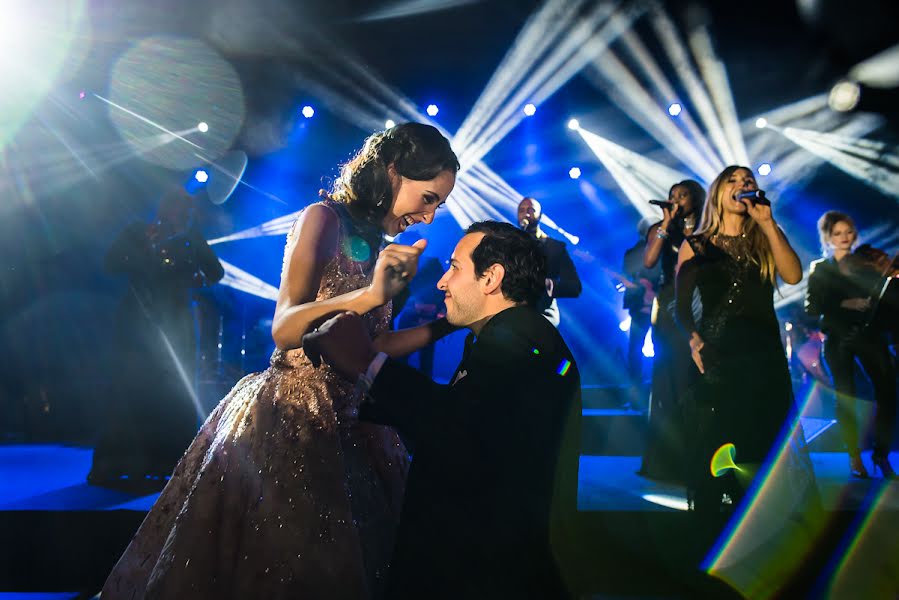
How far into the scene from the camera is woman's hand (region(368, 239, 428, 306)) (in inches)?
59.2

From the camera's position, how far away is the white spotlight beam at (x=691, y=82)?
26.2ft

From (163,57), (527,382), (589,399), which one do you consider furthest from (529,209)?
(163,57)

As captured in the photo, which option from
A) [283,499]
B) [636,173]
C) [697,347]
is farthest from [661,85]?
[283,499]

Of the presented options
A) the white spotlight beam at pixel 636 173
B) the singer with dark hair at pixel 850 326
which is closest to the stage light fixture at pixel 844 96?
the white spotlight beam at pixel 636 173

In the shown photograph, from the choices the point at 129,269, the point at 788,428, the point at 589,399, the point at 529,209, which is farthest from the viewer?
the point at 589,399

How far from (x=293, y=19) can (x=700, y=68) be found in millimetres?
5111

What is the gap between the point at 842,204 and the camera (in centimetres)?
933

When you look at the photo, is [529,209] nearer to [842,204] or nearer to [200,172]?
[200,172]

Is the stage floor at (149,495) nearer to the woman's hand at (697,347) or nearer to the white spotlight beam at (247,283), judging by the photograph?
the woman's hand at (697,347)

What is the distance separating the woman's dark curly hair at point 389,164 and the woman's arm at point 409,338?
34 cm

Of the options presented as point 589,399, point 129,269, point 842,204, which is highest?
point 842,204

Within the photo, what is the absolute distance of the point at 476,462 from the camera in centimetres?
145

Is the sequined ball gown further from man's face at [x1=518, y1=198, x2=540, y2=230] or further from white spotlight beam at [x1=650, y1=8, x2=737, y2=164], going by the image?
white spotlight beam at [x1=650, y1=8, x2=737, y2=164]

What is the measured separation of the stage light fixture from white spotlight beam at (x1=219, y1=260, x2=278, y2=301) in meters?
7.91
